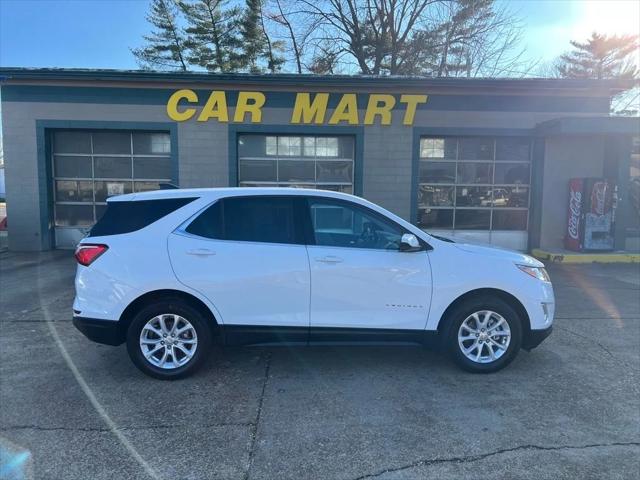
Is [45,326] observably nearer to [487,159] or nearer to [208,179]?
[208,179]

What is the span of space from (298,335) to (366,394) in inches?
31.3

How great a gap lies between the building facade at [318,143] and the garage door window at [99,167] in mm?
34

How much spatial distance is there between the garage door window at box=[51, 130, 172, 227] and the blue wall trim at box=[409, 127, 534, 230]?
6.54 meters

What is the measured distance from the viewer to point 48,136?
40.9ft

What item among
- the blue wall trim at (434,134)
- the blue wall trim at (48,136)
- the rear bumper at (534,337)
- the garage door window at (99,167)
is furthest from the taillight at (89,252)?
the blue wall trim at (434,134)

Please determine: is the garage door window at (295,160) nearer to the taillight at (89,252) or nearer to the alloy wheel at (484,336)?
the taillight at (89,252)

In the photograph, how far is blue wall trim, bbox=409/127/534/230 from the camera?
12.6 meters

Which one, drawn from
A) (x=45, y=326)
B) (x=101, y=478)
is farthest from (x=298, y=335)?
(x=45, y=326)

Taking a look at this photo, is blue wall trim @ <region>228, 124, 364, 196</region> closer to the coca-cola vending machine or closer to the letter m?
the letter m

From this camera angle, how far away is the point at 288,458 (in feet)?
10.3

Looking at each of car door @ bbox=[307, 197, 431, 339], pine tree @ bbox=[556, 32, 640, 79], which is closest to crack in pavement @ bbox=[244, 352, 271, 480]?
car door @ bbox=[307, 197, 431, 339]

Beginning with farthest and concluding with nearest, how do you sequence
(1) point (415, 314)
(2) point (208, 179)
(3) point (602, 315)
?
(2) point (208, 179) < (3) point (602, 315) < (1) point (415, 314)

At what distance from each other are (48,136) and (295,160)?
21.3 ft

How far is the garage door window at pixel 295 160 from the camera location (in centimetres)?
1277
